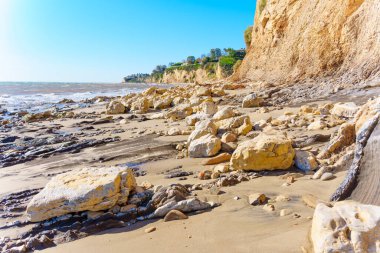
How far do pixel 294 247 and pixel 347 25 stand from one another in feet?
36.2

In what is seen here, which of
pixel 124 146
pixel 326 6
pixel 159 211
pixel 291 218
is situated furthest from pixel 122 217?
pixel 326 6

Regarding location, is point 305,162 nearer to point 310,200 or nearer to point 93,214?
point 310,200

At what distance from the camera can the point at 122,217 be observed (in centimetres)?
294

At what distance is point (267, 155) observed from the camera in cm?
352

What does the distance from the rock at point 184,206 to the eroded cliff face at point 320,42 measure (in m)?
7.81

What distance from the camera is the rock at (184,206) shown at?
9.29 ft

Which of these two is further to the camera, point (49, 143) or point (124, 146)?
point (49, 143)

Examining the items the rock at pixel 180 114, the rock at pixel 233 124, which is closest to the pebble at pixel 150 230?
the rock at pixel 233 124

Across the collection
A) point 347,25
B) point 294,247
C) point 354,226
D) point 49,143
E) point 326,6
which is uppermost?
point 326,6

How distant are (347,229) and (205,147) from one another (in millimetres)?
3072

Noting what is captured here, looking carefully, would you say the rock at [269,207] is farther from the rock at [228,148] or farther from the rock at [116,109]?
the rock at [116,109]

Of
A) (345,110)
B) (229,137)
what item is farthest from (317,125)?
(229,137)

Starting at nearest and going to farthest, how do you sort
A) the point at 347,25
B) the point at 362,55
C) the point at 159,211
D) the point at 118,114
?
the point at 159,211
the point at 362,55
the point at 347,25
the point at 118,114

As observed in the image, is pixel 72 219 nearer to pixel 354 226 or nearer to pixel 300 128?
pixel 354 226
